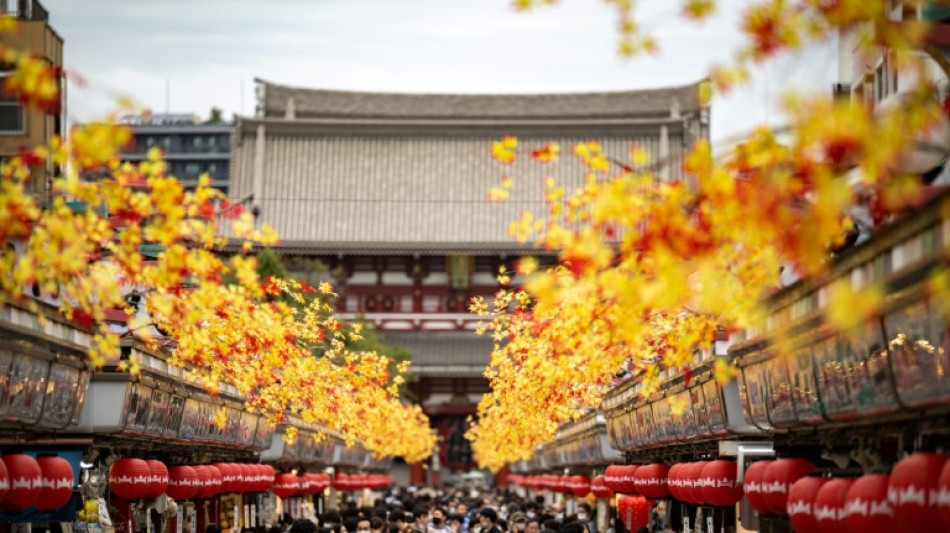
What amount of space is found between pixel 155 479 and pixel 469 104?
183 feet

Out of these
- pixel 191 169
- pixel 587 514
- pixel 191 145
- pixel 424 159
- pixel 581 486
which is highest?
pixel 191 145

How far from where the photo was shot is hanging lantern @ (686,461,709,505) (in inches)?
727

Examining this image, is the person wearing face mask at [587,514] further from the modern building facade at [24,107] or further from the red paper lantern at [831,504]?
the red paper lantern at [831,504]

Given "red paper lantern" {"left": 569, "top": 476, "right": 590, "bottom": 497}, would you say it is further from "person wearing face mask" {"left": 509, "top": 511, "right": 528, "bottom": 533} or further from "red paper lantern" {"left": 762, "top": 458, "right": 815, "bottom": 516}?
"red paper lantern" {"left": 762, "top": 458, "right": 815, "bottom": 516}

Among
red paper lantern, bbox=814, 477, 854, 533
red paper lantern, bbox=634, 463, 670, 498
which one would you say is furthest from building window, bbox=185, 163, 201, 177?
red paper lantern, bbox=814, 477, 854, 533

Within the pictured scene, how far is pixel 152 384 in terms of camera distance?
20500 mm

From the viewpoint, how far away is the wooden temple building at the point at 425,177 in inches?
2685

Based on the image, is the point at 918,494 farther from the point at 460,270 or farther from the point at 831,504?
the point at 460,270

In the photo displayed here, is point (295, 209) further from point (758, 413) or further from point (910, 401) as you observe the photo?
point (910, 401)

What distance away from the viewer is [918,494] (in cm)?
962

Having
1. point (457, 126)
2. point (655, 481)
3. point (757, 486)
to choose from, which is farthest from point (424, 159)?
point (757, 486)

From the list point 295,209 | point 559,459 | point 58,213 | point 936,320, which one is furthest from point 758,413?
point 295,209

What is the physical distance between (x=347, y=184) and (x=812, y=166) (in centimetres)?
6350

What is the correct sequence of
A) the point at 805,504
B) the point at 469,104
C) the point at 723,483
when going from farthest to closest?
the point at 469,104, the point at 723,483, the point at 805,504
